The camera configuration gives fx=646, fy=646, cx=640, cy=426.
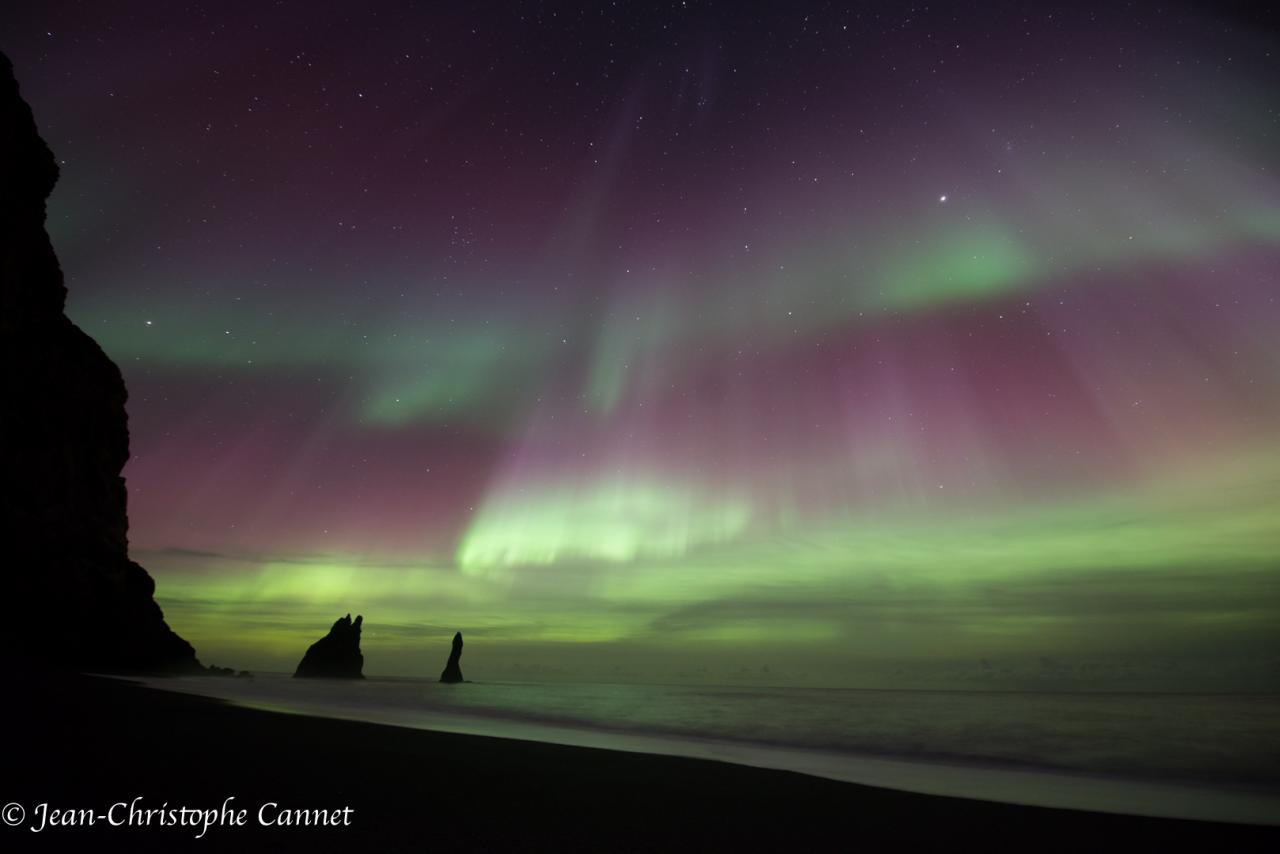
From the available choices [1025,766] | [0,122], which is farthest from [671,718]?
[0,122]

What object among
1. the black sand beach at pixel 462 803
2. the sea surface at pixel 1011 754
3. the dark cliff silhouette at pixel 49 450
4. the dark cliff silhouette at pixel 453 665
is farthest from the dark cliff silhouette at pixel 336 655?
the black sand beach at pixel 462 803

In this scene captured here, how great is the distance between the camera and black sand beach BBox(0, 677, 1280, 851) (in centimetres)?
771

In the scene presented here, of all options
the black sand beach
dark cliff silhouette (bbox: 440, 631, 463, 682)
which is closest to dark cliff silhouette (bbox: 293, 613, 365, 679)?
dark cliff silhouette (bbox: 440, 631, 463, 682)

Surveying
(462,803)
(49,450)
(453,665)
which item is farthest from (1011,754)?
(453,665)

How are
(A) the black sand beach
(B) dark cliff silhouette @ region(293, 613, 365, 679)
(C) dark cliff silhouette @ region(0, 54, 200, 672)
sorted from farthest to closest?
(B) dark cliff silhouette @ region(293, 613, 365, 679) → (C) dark cliff silhouette @ region(0, 54, 200, 672) → (A) the black sand beach

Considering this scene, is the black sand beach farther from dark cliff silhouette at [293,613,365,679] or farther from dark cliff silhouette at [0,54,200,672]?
dark cliff silhouette at [293,613,365,679]

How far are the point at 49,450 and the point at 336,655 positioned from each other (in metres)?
121

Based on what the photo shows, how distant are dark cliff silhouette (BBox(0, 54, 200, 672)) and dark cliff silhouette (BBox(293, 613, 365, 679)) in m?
97.9

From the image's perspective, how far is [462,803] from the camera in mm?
9883

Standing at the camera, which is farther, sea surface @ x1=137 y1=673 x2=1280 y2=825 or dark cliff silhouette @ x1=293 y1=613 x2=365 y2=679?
dark cliff silhouette @ x1=293 y1=613 x2=365 y2=679

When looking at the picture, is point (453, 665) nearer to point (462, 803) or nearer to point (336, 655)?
point (336, 655)

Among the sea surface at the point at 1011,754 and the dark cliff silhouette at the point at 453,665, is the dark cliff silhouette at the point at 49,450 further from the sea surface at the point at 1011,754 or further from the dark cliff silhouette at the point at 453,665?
the dark cliff silhouette at the point at 453,665

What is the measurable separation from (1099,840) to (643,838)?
7.59 meters

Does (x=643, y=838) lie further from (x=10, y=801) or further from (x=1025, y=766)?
(x=1025, y=766)
